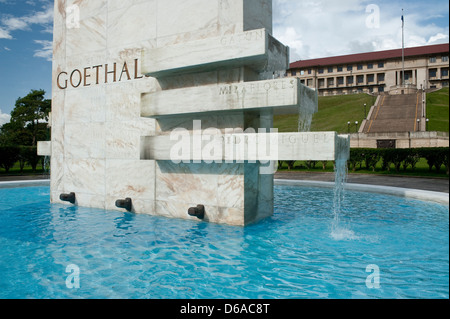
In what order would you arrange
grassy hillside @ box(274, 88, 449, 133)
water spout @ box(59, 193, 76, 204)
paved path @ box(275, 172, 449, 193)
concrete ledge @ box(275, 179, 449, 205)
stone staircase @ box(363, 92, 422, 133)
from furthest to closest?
grassy hillside @ box(274, 88, 449, 133) < stone staircase @ box(363, 92, 422, 133) < paved path @ box(275, 172, 449, 193) < water spout @ box(59, 193, 76, 204) < concrete ledge @ box(275, 179, 449, 205)

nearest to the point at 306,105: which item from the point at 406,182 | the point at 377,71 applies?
the point at 406,182

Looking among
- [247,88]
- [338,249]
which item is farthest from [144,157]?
[338,249]

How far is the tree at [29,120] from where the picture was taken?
53812 millimetres

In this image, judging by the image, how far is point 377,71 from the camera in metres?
87.6

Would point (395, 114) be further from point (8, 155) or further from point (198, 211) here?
point (198, 211)

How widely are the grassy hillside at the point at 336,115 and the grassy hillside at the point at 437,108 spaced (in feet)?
34.6

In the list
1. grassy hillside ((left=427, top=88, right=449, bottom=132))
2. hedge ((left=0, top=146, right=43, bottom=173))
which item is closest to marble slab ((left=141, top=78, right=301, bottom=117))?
hedge ((left=0, top=146, right=43, bottom=173))

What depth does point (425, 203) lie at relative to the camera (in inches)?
411

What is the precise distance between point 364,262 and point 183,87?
6.43 m

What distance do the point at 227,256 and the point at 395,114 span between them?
6013 cm

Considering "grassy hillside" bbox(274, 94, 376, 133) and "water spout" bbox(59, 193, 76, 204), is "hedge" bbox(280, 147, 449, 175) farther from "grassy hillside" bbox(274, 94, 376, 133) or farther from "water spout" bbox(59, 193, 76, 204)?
"grassy hillside" bbox(274, 94, 376, 133)

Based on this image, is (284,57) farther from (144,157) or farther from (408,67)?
(408,67)

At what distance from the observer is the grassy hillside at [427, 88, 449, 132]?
47844mm

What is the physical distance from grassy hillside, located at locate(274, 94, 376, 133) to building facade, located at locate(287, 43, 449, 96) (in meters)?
7.16
